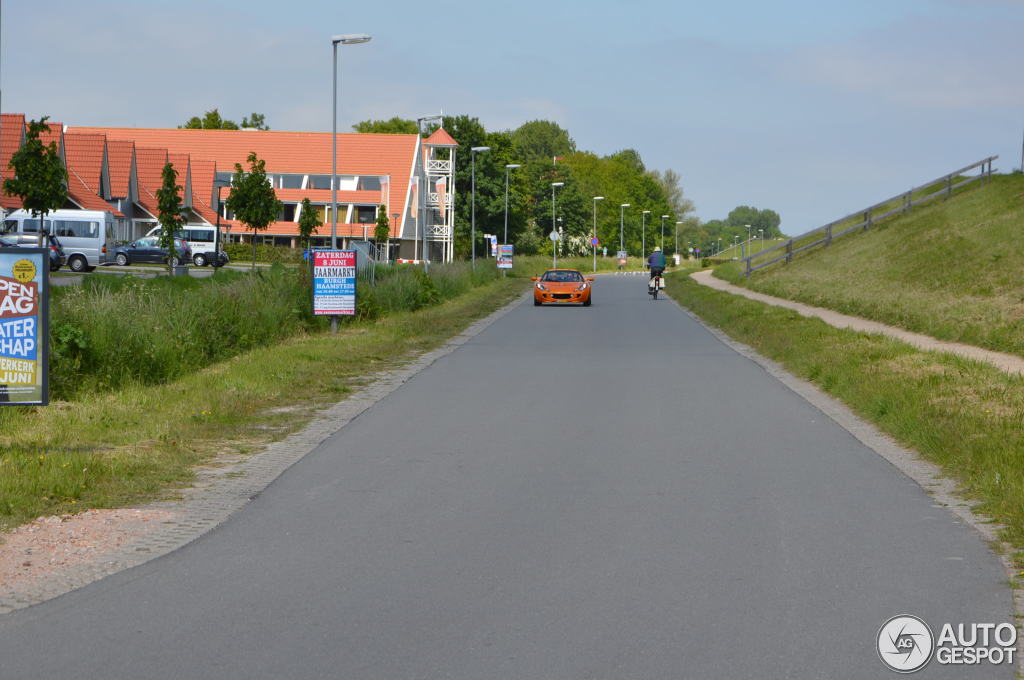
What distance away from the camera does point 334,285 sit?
78.3 feet

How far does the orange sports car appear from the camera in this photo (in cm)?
3956

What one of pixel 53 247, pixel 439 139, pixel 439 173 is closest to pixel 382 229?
pixel 439 139

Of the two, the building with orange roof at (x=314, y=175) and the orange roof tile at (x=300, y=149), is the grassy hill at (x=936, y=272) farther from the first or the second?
the orange roof tile at (x=300, y=149)

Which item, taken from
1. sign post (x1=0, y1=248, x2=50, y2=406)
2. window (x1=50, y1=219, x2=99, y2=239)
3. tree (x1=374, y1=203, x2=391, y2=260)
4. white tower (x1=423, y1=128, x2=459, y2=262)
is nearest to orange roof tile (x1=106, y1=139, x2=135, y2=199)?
tree (x1=374, y1=203, x2=391, y2=260)

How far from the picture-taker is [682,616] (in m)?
5.48

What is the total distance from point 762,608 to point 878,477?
3.86m

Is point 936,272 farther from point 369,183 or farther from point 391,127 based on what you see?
point 391,127

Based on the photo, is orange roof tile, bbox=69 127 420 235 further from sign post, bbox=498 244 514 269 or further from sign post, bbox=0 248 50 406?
sign post, bbox=0 248 50 406

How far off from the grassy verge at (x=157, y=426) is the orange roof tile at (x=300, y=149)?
74.4m

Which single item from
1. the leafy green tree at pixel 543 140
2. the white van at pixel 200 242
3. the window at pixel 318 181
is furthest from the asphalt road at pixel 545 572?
the leafy green tree at pixel 543 140

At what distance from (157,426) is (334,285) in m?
13.0

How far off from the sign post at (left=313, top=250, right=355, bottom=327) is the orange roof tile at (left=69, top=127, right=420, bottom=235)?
67.0 m

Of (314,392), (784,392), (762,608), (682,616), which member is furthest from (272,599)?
(784,392)

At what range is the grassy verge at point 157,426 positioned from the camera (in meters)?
8.20
